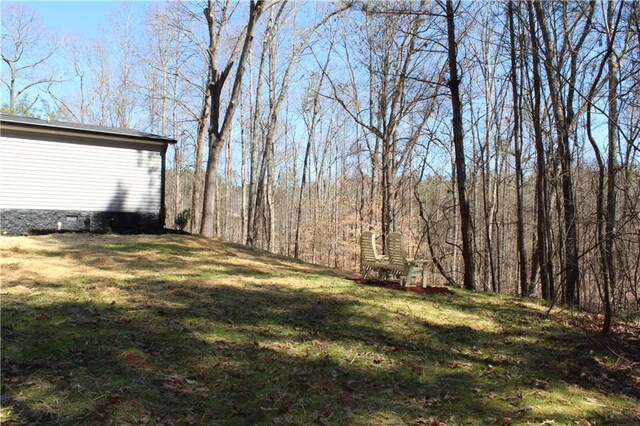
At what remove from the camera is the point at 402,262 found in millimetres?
7605

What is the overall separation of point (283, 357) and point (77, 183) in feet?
38.5

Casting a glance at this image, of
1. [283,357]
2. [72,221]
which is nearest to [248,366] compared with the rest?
[283,357]

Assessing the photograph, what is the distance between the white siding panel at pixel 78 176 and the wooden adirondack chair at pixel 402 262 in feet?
30.9

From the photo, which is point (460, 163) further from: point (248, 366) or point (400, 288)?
point (248, 366)

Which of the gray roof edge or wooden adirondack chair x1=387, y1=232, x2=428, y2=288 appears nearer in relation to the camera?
wooden adirondack chair x1=387, y1=232, x2=428, y2=288

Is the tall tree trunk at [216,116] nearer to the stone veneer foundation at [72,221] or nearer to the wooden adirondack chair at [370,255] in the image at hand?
the stone veneer foundation at [72,221]

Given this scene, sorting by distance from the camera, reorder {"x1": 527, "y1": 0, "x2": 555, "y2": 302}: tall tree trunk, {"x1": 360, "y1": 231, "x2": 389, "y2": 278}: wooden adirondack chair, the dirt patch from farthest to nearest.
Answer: {"x1": 527, "y1": 0, "x2": 555, "y2": 302}: tall tree trunk → {"x1": 360, "y1": 231, "x2": 389, "y2": 278}: wooden adirondack chair → the dirt patch

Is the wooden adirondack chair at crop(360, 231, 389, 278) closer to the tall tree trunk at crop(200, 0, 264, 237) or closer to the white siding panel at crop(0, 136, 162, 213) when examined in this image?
the tall tree trunk at crop(200, 0, 264, 237)

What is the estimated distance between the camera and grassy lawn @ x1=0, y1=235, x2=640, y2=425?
3248 mm

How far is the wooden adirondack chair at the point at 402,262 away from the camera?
7.49m

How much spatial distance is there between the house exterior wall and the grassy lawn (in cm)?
684

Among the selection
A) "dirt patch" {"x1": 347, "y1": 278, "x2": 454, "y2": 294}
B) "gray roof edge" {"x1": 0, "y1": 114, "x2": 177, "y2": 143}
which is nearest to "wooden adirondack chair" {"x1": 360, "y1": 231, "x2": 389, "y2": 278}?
"dirt patch" {"x1": 347, "y1": 278, "x2": 454, "y2": 294}

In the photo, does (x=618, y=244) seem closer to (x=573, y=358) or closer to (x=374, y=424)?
(x=573, y=358)

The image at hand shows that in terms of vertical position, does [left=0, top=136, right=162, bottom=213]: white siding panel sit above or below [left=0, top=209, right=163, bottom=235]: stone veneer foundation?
above
